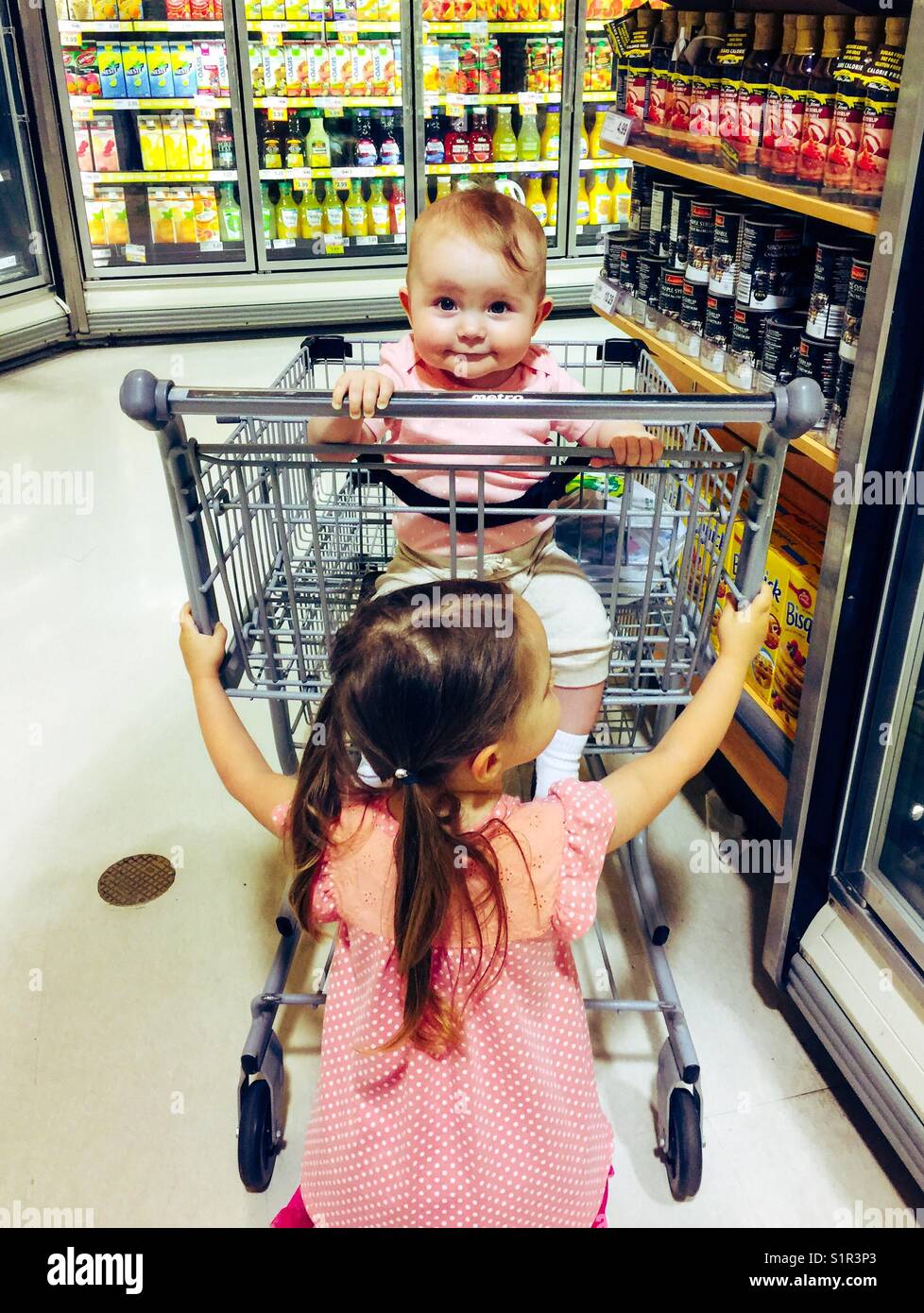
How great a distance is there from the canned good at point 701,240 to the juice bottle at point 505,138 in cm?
414

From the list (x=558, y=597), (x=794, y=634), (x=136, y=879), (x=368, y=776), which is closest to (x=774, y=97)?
(x=794, y=634)

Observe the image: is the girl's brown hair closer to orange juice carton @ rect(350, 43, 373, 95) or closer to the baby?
the baby

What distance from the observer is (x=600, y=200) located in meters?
6.26

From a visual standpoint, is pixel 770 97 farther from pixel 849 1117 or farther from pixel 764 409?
pixel 849 1117

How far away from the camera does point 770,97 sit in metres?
1.93

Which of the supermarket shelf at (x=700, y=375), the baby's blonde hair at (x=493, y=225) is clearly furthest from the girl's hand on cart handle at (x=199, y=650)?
the supermarket shelf at (x=700, y=375)

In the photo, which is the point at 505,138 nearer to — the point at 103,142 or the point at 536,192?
the point at 536,192

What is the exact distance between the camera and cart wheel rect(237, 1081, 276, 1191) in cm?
153

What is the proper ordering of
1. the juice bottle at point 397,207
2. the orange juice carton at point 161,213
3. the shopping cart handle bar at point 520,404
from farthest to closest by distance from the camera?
the juice bottle at point 397,207 < the orange juice carton at point 161,213 < the shopping cart handle bar at point 520,404

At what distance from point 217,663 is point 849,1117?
3.81ft

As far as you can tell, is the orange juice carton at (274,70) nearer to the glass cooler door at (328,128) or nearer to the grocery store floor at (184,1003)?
the glass cooler door at (328,128)

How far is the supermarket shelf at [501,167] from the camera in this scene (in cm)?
589

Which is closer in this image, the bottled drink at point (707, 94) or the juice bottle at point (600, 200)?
the bottled drink at point (707, 94)

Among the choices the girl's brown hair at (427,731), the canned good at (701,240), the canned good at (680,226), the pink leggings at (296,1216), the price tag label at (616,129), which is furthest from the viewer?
the price tag label at (616,129)
